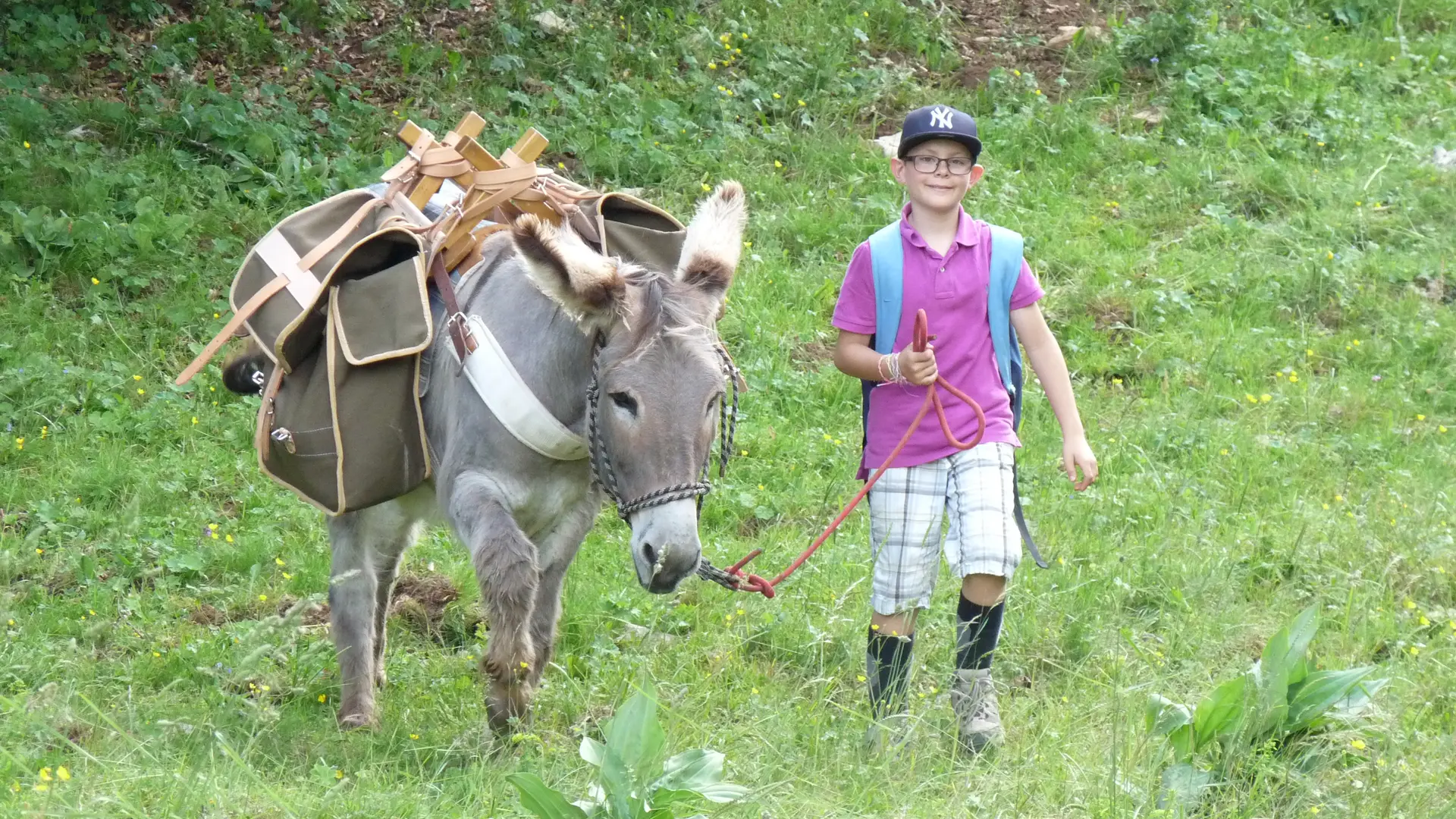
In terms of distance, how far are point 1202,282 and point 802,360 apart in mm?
2195

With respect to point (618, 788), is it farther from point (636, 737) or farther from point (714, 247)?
point (714, 247)

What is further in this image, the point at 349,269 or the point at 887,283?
the point at 349,269

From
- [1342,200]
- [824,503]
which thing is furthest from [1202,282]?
[824,503]

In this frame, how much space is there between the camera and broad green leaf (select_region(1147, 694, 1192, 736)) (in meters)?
3.20

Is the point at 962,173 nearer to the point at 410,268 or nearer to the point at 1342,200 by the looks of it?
the point at 410,268

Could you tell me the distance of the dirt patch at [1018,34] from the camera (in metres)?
9.20

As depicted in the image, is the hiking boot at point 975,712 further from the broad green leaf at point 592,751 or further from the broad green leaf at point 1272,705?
the broad green leaf at point 592,751

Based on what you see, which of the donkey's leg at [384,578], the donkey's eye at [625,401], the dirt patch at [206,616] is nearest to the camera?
the donkey's eye at [625,401]

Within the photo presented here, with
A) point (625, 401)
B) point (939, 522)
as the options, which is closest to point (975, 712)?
point (939, 522)

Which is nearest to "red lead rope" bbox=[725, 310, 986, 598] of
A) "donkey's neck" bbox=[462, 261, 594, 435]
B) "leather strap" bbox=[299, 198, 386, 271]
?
"donkey's neck" bbox=[462, 261, 594, 435]

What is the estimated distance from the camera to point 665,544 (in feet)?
10.1

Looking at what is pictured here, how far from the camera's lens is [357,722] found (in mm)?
4043

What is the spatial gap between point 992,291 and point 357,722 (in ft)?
7.15

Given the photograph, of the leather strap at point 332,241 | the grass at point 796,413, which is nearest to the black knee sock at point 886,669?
the grass at point 796,413
